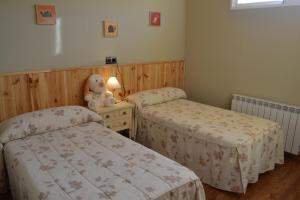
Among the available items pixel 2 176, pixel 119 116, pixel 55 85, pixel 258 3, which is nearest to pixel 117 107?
pixel 119 116

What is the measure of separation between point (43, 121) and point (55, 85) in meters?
0.53

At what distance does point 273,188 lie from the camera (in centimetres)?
250

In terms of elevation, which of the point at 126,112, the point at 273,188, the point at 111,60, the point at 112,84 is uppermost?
the point at 111,60

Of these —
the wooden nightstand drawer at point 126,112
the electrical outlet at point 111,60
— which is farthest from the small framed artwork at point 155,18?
the wooden nightstand drawer at point 126,112

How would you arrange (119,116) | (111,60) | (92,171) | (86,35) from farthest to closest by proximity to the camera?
(111,60)
(119,116)
(86,35)
(92,171)

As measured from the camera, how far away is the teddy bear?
9.49 feet

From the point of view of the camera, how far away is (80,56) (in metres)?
2.94

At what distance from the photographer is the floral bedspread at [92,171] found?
1.55 m

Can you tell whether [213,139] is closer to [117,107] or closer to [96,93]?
[117,107]

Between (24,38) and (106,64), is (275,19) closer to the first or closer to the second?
(106,64)

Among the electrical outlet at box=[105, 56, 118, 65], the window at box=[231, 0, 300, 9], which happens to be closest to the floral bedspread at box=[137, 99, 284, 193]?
the electrical outlet at box=[105, 56, 118, 65]

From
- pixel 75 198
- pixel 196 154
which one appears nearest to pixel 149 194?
pixel 75 198

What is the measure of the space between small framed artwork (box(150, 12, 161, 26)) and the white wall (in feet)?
0.19

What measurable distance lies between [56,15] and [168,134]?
1.70 metres
